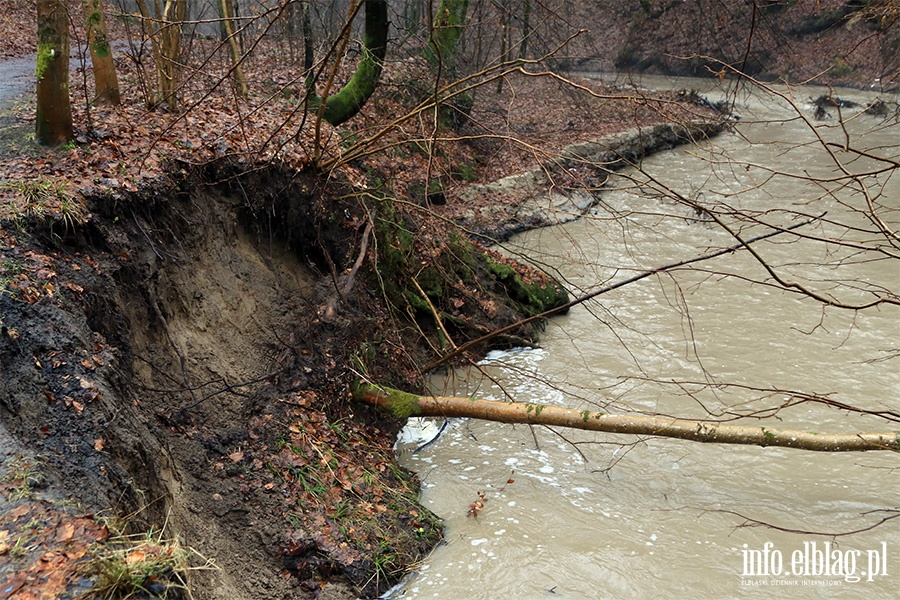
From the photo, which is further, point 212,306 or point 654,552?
point 212,306

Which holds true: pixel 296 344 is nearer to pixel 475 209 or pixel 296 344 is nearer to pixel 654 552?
pixel 654 552

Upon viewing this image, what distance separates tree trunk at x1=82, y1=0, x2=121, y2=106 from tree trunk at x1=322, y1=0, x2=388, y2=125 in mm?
2877

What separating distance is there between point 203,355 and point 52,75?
3.16 metres

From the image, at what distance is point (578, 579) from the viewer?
193 inches

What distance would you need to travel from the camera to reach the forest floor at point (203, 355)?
11.4 feet

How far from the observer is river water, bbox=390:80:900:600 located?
495 centimetres

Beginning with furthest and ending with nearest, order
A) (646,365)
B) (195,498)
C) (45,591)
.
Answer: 1. (646,365)
2. (195,498)
3. (45,591)

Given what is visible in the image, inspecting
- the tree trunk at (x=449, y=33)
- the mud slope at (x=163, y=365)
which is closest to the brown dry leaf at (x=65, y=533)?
the mud slope at (x=163, y=365)

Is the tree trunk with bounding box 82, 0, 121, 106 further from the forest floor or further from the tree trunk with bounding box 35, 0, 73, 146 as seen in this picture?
the tree trunk with bounding box 35, 0, 73, 146

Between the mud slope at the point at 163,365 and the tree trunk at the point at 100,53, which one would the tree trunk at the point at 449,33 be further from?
the mud slope at the point at 163,365

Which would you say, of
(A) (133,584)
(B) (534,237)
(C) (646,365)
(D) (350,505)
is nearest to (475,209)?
(B) (534,237)

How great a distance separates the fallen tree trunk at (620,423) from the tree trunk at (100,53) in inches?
215

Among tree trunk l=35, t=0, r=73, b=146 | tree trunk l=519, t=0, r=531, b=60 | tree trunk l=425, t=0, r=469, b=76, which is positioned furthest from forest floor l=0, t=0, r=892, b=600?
tree trunk l=425, t=0, r=469, b=76

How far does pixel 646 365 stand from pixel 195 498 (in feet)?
18.8
